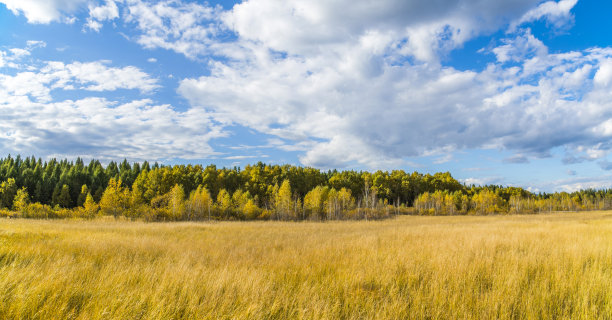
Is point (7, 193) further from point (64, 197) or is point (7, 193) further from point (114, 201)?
point (114, 201)

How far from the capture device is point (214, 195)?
68.6 m

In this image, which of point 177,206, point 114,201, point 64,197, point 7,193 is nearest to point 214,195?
point 177,206

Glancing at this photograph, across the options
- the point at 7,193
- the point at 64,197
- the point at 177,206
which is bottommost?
the point at 64,197

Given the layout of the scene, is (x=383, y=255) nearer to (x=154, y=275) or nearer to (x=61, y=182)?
(x=154, y=275)

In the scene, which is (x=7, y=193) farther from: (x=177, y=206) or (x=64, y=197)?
(x=177, y=206)

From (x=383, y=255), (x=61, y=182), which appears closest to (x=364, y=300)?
(x=383, y=255)

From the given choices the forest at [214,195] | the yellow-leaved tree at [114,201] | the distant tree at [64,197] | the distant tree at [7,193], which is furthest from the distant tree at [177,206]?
the distant tree at [7,193]

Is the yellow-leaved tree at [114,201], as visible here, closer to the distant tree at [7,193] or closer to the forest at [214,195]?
the forest at [214,195]

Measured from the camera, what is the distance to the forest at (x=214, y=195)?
4469 centimetres

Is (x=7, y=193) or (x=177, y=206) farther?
(x=7, y=193)

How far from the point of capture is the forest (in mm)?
44688

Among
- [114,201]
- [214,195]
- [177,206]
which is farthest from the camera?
[214,195]

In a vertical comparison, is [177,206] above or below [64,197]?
above

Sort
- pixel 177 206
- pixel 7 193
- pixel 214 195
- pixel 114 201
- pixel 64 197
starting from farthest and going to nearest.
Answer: pixel 214 195 → pixel 64 197 → pixel 7 193 → pixel 177 206 → pixel 114 201
